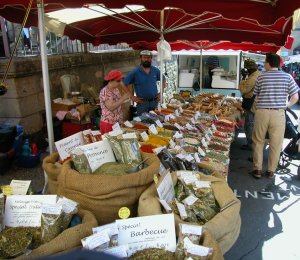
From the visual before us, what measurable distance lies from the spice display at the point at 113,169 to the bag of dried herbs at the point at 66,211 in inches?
12.6

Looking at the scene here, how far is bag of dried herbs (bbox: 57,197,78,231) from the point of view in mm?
1421

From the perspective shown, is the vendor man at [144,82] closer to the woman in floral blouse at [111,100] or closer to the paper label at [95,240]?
the woman in floral blouse at [111,100]

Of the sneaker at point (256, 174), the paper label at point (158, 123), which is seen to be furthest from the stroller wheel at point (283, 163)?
the paper label at point (158, 123)

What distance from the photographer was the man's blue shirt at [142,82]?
5363 millimetres

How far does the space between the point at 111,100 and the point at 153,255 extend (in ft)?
9.50

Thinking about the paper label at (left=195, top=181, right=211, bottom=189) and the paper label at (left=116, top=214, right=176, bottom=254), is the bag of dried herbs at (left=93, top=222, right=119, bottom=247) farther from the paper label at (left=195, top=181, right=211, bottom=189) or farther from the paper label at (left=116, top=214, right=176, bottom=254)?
the paper label at (left=195, top=181, right=211, bottom=189)

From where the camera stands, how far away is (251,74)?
5.73 m

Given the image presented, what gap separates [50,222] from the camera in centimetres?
136

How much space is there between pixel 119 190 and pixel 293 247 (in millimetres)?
2233

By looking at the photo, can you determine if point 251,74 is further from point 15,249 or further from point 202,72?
point 15,249

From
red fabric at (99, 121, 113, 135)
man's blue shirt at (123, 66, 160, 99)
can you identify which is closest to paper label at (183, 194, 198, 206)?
red fabric at (99, 121, 113, 135)

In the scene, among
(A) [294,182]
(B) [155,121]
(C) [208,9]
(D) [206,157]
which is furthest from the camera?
(A) [294,182]

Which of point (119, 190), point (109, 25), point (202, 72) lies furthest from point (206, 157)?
point (202, 72)

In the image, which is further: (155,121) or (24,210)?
(155,121)
